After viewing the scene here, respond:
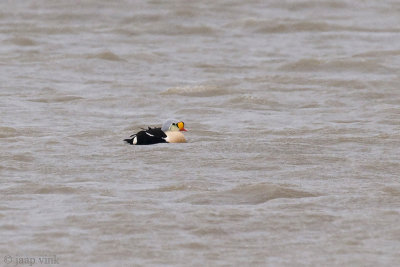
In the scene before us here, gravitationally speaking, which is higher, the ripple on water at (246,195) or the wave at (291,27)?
the wave at (291,27)

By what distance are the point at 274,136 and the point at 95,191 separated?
393cm

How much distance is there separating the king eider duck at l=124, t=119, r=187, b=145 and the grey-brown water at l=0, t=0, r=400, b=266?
0.72 feet

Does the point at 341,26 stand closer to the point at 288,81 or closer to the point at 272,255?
the point at 288,81

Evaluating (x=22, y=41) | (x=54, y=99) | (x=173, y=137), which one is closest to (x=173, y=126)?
(x=173, y=137)

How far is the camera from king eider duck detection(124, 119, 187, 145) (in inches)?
524

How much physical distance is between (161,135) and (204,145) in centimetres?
51

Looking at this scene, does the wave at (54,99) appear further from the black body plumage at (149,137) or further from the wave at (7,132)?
the black body plumage at (149,137)

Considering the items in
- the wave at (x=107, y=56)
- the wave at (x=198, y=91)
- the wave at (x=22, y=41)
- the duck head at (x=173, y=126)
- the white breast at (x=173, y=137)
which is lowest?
the white breast at (x=173, y=137)

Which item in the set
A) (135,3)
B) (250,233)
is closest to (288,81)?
(250,233)

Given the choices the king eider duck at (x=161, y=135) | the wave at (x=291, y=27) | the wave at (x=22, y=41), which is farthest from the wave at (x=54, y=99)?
the wave at (x=291, y=27)

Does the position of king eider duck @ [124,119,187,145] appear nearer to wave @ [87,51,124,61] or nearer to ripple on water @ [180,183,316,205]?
ripple on water @ [180,183,316,205]

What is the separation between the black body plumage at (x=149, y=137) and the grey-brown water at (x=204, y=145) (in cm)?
25

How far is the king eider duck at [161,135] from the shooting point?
13312mm

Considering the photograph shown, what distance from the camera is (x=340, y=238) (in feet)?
30.6
